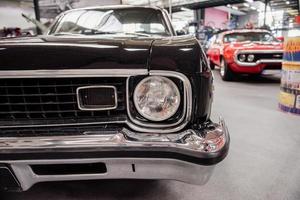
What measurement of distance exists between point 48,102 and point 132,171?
0.41 meters

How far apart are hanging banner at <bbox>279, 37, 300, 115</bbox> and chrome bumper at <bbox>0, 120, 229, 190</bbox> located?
2242mm

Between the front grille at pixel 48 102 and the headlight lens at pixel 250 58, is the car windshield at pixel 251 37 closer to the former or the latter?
the headlight lens at pixel 250 58

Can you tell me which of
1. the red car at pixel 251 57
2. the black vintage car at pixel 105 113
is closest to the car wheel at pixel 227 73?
the red car at pixel 251 57

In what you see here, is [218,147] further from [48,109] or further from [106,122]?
[48,109]

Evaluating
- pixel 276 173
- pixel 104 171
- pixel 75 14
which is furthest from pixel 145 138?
pixel 75 14

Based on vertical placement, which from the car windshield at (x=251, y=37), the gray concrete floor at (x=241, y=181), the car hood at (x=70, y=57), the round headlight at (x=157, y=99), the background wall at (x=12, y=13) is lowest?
the gray concrete floor at (x=241, y=181)

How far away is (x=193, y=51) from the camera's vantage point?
0.99 metres

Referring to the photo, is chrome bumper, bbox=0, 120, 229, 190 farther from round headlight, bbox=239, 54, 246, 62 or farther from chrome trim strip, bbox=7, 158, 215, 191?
round headlight, bbox=239, 54, 246, 62

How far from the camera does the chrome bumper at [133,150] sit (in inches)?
36.3

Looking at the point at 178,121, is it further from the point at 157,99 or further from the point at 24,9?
the point at 24,9

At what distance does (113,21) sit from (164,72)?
1201 millimetres

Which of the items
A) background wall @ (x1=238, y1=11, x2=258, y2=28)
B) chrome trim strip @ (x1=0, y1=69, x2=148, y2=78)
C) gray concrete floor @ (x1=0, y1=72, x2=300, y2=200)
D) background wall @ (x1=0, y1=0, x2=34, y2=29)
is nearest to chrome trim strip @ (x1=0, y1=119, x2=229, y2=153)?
chrome trim strip @ (x1=0, y1=69, x2=148, y2=78)

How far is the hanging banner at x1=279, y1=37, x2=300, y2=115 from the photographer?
9.10 ft

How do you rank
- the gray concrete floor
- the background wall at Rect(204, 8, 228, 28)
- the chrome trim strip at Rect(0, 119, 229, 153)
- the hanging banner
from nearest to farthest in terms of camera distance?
the chrome trim strip at Rect(0, 119, 229, 153)
the gray concrete floor
the hanging banner
the background wall at Rect(204, 8, 228, 28)
